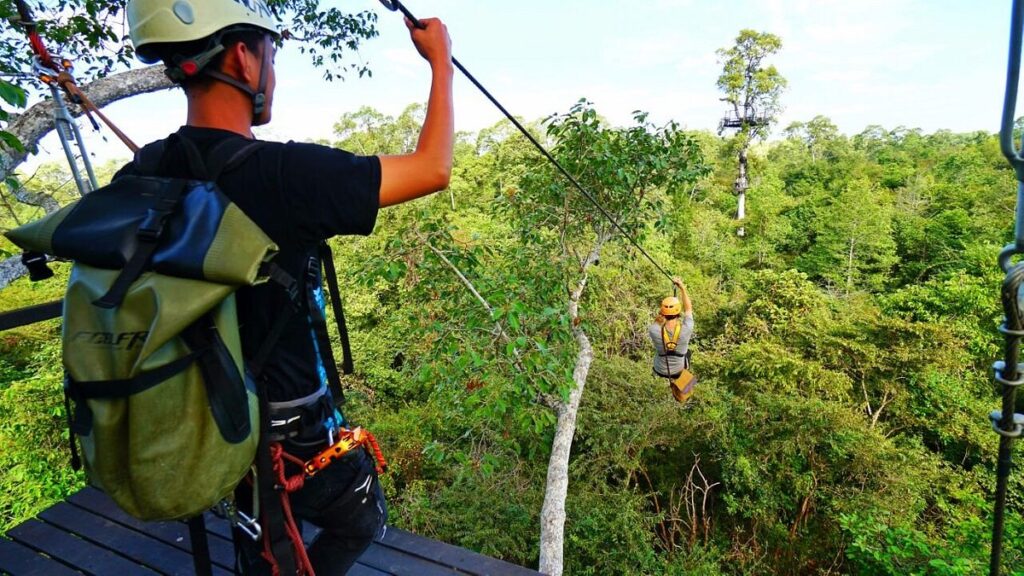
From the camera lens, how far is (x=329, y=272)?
3.85 feet

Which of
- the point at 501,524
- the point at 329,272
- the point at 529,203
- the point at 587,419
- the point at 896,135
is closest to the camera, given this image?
the point at 329,272

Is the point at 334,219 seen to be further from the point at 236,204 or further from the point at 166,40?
the point at 166,40

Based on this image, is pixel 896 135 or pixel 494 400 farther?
pixel 896 135

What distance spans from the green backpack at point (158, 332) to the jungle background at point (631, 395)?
174 centimetres

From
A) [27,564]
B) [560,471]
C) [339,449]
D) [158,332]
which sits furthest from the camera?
[560,471]

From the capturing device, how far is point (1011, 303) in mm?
1126

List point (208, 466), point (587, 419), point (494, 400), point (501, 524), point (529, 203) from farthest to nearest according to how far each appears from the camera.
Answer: point (587, 419)
point (501, 524)
point (529, 203)
point (494, 400)
point (208, 466)

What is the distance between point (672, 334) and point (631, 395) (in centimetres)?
422

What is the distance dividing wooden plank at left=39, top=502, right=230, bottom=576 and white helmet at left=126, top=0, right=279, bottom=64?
7.00ft

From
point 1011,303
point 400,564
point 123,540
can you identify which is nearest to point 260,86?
point 1011,303

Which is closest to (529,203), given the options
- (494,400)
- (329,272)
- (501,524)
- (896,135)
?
(494,400)

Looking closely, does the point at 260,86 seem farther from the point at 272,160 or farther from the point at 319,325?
the point at 319,325

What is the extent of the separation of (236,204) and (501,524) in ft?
22.0

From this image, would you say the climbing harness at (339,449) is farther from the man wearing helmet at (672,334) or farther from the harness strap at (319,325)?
the man wearing helmet at (672,334)
